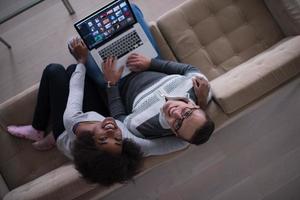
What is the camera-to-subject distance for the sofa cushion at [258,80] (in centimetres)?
147

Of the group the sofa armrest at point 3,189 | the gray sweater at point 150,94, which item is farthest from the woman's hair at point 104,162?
the sofa armrest at point 3,189

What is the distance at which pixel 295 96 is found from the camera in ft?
6.17

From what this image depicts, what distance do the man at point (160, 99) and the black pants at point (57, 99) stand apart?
126 mm

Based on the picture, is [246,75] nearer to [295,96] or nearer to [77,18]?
[295,96]

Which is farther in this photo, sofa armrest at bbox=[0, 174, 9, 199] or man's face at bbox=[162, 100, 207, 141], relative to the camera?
sofa armrest at bbox=[0, 174, 9, 199]

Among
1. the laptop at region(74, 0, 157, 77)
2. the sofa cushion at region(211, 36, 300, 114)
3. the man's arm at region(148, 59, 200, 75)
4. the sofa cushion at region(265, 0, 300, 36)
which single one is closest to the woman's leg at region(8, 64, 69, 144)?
the laptop at region(74, 0, 157, 77)

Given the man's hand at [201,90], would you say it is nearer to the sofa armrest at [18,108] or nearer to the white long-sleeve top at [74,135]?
the white long-sleeve top at [74,135]

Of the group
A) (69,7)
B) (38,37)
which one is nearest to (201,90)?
(69,7)

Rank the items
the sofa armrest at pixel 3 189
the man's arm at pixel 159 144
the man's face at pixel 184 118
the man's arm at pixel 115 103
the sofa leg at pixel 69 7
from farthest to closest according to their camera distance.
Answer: the sofa leg at pixel 69 7 → the sofa armrest at pixel 3 189 → the man's arm at pixel 115 103 → the man's arm at pixel 159 144 → the man's face at pixel 184 118

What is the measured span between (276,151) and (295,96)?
0.36 m

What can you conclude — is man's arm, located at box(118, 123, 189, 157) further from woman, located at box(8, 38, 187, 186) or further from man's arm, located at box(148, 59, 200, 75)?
man's arm, located at box(148, 59, 200, 75)

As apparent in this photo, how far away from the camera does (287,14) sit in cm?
167

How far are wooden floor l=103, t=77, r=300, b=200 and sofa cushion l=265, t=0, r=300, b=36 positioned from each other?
1.10ft

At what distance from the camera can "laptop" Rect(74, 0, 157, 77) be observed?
1.62m
